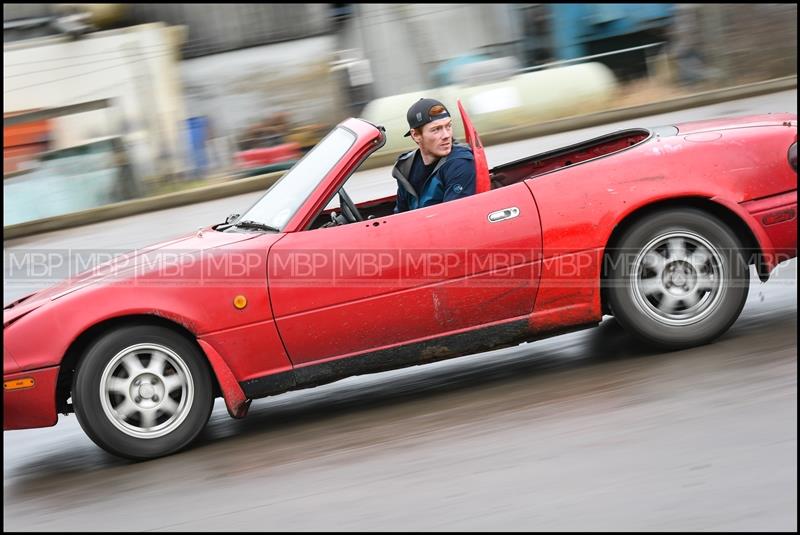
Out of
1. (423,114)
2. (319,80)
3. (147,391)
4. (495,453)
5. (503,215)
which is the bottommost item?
(495,453)

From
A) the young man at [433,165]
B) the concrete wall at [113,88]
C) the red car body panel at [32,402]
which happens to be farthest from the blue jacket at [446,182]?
the concrete wall at [113,88]

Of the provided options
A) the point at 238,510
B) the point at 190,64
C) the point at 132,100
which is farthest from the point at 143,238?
the point at 238,510

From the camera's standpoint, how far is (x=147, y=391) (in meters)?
5.07

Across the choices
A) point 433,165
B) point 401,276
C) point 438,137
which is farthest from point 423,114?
point 401,276

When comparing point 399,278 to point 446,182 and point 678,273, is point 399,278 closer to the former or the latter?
point 446,182

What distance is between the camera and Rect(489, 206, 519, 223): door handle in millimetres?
5164

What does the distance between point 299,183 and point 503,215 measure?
1195mm

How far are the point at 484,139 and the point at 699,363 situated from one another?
1107 centimetres

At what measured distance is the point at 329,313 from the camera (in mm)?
5121

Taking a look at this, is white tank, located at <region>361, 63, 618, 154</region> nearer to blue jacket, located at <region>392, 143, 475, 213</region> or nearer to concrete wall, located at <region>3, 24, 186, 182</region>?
concrete wall, located at <region>3, 24, 186, 182</region>

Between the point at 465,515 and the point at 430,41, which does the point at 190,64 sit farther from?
the point at 465,515

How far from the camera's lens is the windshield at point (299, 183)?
5.42m

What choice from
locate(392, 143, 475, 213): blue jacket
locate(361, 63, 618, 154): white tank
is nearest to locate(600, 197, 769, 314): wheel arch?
locate(392, 143, 475, 213): blue jacket

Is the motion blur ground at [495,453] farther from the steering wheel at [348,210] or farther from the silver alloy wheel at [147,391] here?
the steering wheel at [348,210]
